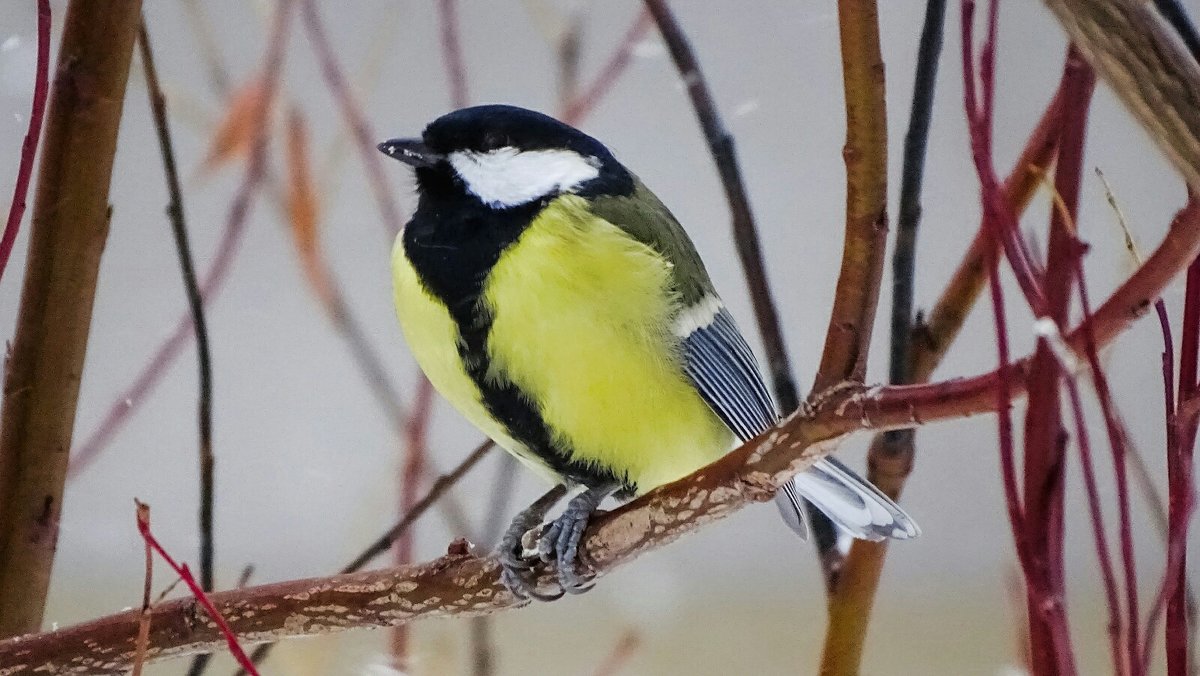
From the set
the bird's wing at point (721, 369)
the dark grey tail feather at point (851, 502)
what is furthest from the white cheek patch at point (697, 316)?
the dark grey tail feather at point (851, 502)

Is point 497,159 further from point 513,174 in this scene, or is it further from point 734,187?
point 734,187

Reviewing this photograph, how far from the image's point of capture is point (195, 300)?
1.90 feet

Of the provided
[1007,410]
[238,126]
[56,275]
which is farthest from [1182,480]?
[238,126]

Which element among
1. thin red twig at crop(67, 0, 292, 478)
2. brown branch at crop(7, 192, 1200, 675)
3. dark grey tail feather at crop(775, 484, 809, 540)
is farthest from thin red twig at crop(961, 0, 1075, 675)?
thin red twig at crop(67, 0, 292, 478)

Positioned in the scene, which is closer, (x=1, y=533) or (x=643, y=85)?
(x=1, y=533)

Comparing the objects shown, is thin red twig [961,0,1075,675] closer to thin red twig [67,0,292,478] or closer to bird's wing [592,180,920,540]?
bird's wing [592,180,920,540]

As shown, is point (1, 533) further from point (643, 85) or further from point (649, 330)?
point (643, 85)

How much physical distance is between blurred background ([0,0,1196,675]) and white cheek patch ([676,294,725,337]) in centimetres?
39

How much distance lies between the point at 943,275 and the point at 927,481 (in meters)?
0.24

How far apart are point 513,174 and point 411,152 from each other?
6 centimetres

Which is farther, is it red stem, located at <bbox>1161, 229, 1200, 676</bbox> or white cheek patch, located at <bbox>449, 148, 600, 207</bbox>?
white cheek patch, located at <bbox>449, 148, 600, 207</bbox>

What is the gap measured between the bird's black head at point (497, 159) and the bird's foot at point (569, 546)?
0.57ft

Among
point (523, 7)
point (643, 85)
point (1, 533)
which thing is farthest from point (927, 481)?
point (1, 533)

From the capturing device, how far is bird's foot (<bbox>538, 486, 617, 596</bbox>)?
1.83 ft
